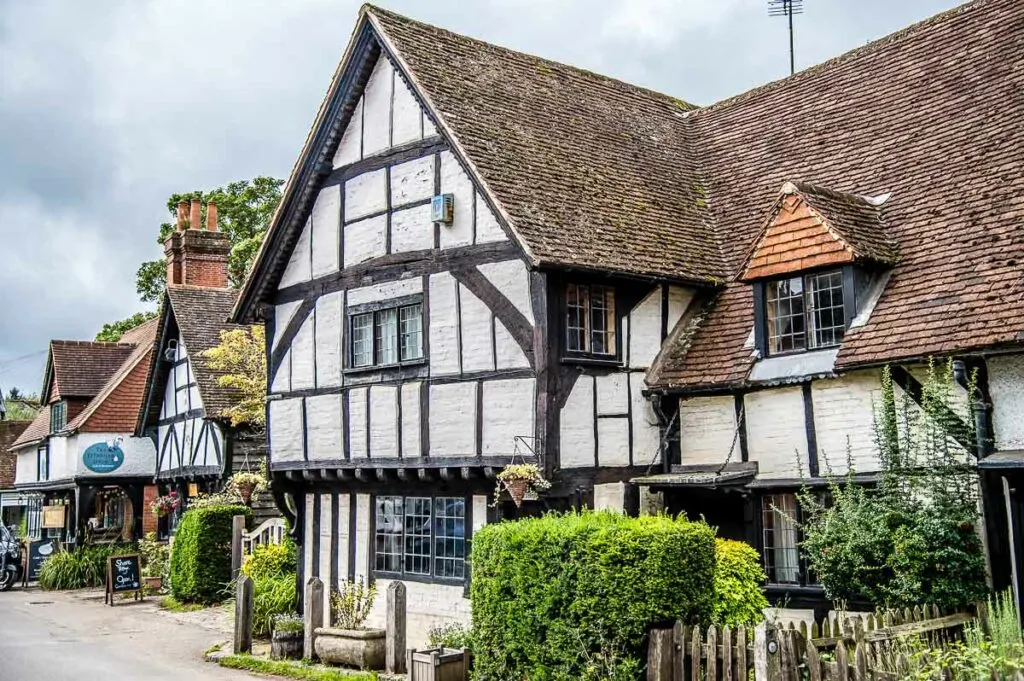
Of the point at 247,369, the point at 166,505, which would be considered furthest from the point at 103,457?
the point at 247,369

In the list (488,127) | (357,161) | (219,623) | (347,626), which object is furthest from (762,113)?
(219,623)

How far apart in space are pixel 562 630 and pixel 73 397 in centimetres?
2845

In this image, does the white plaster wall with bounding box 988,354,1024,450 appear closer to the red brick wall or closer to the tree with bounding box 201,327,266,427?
the tree with bounding box 201,327,266,427

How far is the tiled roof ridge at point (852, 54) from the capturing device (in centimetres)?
1857

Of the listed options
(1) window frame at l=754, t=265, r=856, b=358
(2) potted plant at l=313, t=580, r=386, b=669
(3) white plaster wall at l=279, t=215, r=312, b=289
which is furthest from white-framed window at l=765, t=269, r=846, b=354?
(3) white plaster wall at l=279, t=215, r=312, b=289

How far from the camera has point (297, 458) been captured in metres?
19.3

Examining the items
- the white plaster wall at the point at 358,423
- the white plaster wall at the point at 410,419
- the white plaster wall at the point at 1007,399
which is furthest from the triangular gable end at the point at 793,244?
the white plaster wall at the point at 358,423

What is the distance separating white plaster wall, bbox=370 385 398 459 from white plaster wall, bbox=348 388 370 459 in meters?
0.17

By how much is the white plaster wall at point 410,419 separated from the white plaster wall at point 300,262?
12.5ft

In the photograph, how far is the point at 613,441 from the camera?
15.6 m

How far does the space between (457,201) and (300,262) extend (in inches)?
173

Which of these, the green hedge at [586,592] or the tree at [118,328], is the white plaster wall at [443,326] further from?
the tree at [118,328]

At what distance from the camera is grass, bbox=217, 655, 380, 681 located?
1546 cm

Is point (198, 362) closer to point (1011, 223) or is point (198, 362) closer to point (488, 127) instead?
point (488, 127)
